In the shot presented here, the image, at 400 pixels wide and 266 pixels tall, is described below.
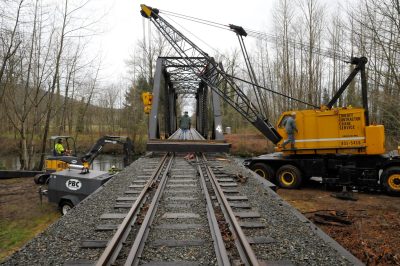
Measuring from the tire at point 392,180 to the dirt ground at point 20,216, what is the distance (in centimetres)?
1131

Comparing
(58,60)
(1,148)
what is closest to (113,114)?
(1,148)

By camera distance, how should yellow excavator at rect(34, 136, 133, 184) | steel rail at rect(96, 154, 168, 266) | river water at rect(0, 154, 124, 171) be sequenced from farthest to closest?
river water at rect(0, 154, 124, 171) < yellow excavator at rect(34, 136, 133, 184) < steel rail at rect(96, 154, 168, 266)

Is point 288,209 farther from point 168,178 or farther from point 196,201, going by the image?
point 168,178

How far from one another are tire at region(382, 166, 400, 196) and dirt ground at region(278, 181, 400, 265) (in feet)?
0.81

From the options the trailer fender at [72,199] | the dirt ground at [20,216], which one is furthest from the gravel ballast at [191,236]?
the dirt ground at [20,216]

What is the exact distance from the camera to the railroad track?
11.5 feet

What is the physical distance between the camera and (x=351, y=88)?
2569 cm

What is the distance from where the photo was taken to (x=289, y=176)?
1195cm

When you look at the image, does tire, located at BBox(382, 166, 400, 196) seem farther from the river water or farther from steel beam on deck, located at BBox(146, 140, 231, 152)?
the river water

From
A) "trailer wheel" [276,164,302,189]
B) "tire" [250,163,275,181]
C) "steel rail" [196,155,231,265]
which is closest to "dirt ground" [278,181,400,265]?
"trailer wheel" [276,164,302,189]

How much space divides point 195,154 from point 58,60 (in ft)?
43.7

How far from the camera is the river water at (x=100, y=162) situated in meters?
26.3

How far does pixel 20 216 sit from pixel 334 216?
395 inches

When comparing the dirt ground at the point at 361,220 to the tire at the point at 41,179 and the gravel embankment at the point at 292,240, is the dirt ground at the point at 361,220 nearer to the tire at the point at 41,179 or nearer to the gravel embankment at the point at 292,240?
the gravel embankment at the point at 292,240
